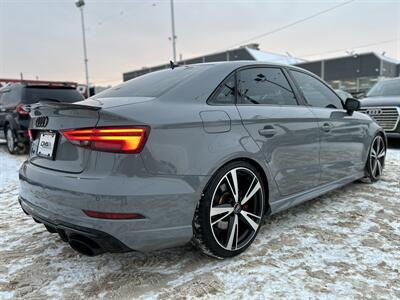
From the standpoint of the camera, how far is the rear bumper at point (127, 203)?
204cm

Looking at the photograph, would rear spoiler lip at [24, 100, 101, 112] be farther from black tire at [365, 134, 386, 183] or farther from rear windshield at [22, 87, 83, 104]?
rear windshield at [22, 87, 83, 104]

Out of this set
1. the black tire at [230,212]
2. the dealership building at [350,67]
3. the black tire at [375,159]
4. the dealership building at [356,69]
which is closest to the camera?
the black tire at [230,212]

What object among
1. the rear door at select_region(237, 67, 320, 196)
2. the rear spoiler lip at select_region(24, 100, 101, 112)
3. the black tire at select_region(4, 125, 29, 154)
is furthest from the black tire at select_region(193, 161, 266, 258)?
the black tire at select_region(4, 125, 29, 154)

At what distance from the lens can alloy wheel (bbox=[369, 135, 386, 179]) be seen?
4631mm

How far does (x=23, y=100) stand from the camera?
299 inches

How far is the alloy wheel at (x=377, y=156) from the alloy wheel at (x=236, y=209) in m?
2.54

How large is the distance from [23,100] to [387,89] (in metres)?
8.37

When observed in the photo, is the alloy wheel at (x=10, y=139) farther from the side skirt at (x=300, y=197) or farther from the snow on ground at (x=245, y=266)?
the side skirt at (x=300, y=197)

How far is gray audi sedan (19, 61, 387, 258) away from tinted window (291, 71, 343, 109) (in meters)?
0.23

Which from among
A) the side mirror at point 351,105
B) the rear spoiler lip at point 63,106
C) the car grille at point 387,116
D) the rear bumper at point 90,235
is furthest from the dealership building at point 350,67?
the rear bumper at point 90,235

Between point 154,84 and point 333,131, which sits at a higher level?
point 154,84

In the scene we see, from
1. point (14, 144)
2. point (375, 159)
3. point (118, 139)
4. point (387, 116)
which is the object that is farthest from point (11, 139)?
point (387, 116)

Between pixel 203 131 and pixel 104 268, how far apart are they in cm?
122

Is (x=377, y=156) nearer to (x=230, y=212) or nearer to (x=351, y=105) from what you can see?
(x=351, y=105)
